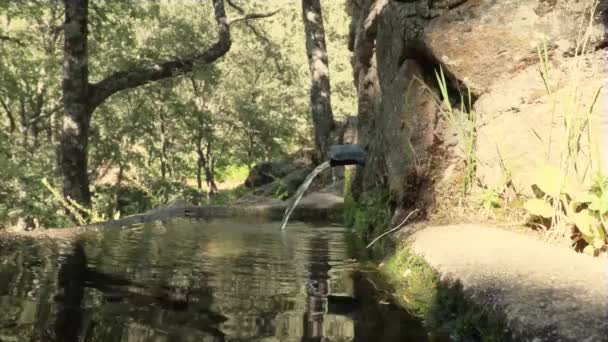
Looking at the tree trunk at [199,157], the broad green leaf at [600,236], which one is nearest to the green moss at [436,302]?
the broad green leaf at [600,236]

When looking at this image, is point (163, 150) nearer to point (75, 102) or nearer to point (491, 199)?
point (75, 102)

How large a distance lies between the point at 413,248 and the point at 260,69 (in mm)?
23429

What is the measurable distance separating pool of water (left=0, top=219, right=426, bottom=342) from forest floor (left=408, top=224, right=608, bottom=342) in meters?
0.37

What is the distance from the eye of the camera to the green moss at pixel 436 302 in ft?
7.32

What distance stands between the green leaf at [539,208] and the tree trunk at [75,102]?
24.1 feet

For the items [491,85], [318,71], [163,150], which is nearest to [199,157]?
[163,150]

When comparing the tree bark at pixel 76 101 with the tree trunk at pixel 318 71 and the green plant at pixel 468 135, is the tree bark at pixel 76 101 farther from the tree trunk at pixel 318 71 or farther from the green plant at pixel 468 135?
the green plant at pixel 468 135

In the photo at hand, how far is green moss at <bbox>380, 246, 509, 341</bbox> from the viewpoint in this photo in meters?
2.23

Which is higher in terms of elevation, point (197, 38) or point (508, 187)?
point (197, 38)

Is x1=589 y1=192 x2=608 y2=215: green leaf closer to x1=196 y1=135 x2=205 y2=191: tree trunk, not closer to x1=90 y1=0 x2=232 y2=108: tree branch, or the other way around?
x1=90 y1=0 x2=232 y2=108: tree branch

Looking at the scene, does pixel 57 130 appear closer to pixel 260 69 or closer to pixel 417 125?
pixel 260 69

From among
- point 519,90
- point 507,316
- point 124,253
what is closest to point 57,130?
point 124,253


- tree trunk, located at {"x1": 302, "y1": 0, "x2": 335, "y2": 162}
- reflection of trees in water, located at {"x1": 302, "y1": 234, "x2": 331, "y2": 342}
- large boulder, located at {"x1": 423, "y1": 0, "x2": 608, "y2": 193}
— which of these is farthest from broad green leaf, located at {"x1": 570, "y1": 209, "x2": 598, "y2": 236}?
tree trunk, located at {"x1": 302, "y1": 0, "x2": 335, "y2": 162}

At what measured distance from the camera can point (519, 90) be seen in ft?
14.4
